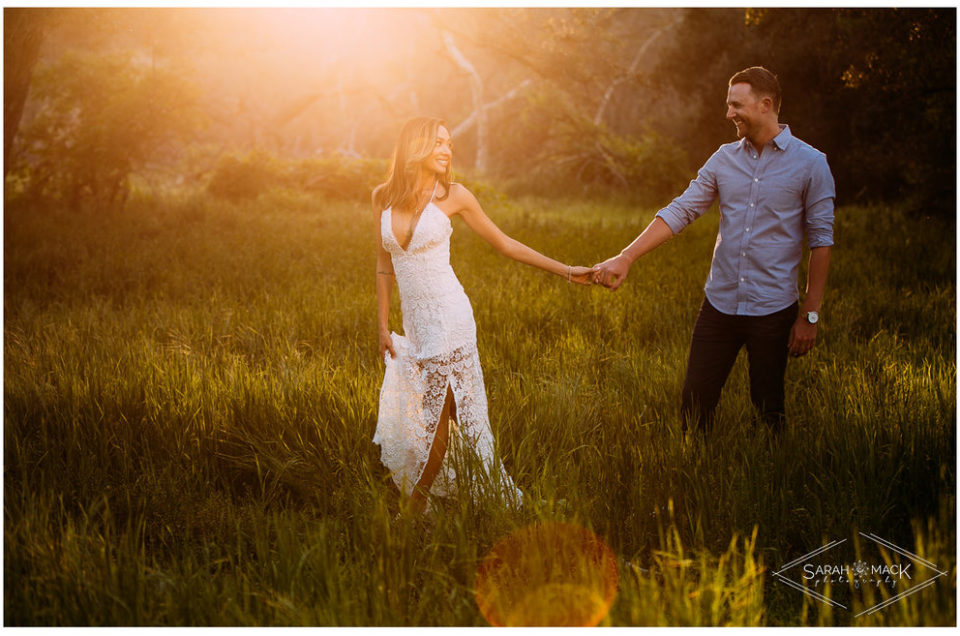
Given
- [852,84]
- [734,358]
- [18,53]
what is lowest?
[734,358]

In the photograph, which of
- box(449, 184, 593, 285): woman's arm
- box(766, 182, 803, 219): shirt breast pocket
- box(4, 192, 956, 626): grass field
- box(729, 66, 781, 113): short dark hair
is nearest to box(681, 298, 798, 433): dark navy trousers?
box(4, 192, 956, 626): grass field

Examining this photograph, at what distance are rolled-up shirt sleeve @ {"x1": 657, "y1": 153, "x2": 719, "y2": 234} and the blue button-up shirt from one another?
0.13 meters

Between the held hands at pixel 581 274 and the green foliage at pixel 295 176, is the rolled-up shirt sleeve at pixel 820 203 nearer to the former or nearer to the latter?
the held hands at pixel 581 274

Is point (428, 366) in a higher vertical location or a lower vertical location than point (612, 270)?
lower

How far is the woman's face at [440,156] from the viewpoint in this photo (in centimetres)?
363

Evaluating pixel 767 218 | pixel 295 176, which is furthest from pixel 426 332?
pixel 295 176

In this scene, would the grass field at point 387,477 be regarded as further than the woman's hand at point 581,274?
No

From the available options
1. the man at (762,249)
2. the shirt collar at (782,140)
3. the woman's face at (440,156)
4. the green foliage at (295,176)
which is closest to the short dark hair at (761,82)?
the man at (762,249)

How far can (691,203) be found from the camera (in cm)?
421

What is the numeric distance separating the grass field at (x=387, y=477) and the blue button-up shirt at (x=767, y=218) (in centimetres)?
76

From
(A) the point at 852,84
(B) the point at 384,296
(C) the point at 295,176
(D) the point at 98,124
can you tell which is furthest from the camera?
(C) the point at 295,176

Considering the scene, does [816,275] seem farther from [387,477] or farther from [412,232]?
[387,477]

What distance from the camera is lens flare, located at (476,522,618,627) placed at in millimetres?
2588

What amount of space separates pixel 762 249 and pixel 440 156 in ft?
5.91
